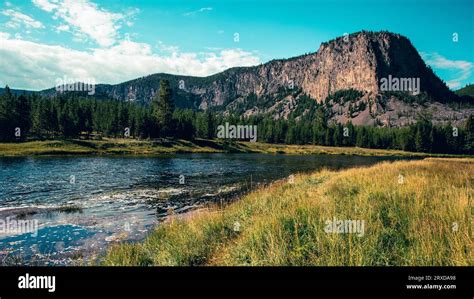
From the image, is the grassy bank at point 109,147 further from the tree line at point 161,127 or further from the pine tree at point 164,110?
the tree line at point 161,127

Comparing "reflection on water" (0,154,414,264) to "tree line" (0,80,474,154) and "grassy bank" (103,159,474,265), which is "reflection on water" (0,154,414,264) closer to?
"grassy bank" (103,159,474,265)

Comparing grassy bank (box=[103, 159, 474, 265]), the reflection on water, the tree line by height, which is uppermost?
the tree line

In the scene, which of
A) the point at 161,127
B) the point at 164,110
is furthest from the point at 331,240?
the point at 161,127

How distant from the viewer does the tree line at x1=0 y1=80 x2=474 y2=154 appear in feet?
323

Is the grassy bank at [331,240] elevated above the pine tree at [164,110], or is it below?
below

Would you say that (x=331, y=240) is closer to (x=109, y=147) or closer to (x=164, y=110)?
(x=109, y=147)

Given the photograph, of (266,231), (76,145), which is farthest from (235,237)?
(76,145)

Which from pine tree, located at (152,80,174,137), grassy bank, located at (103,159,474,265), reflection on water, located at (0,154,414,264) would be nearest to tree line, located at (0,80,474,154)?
pine tree, located at (152,80,174,137)

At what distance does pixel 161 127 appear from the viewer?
4323 inches

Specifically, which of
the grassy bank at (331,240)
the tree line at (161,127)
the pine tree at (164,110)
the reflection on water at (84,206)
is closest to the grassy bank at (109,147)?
the pine tree at (164,110)

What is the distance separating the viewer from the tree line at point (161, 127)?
323ft

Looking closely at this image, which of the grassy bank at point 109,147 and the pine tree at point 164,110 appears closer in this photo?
the grassy bank at point 109,147
